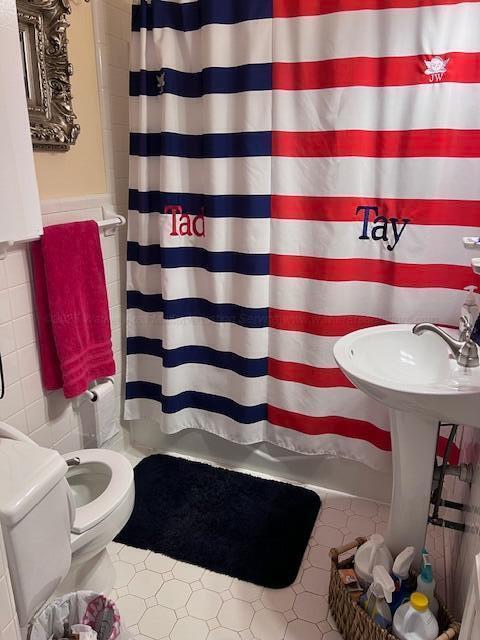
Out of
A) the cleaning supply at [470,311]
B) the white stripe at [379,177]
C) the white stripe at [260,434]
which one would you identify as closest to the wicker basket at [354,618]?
the white stripe at [260,434]

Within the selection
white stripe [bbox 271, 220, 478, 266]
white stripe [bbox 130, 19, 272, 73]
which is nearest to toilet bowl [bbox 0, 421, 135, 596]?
white stripe [bbox 271, 220, 478, 266]

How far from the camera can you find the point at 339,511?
2010 mm

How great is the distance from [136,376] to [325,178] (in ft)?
4.08

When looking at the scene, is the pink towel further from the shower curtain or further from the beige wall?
the shower curtain

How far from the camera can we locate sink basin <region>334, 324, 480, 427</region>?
44.4 inches

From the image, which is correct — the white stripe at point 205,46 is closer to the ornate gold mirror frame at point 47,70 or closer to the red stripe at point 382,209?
the ornate gold mirror frame at point 47,70

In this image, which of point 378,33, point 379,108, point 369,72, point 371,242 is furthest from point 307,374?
point 378,33

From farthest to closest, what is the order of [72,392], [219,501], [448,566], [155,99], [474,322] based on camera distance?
1. [219,501]
2. [155,99]
3. [72,392]
4. [448,566]
5. [474,322]

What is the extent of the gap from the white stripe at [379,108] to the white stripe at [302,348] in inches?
30.6

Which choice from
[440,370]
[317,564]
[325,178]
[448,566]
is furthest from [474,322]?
[317,564]

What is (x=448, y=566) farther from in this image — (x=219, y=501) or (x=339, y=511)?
(x=219, y=501)

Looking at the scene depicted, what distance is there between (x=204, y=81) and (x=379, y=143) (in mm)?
692

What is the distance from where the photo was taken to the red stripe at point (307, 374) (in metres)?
1.90

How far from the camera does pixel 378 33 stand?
1553 millimetres
